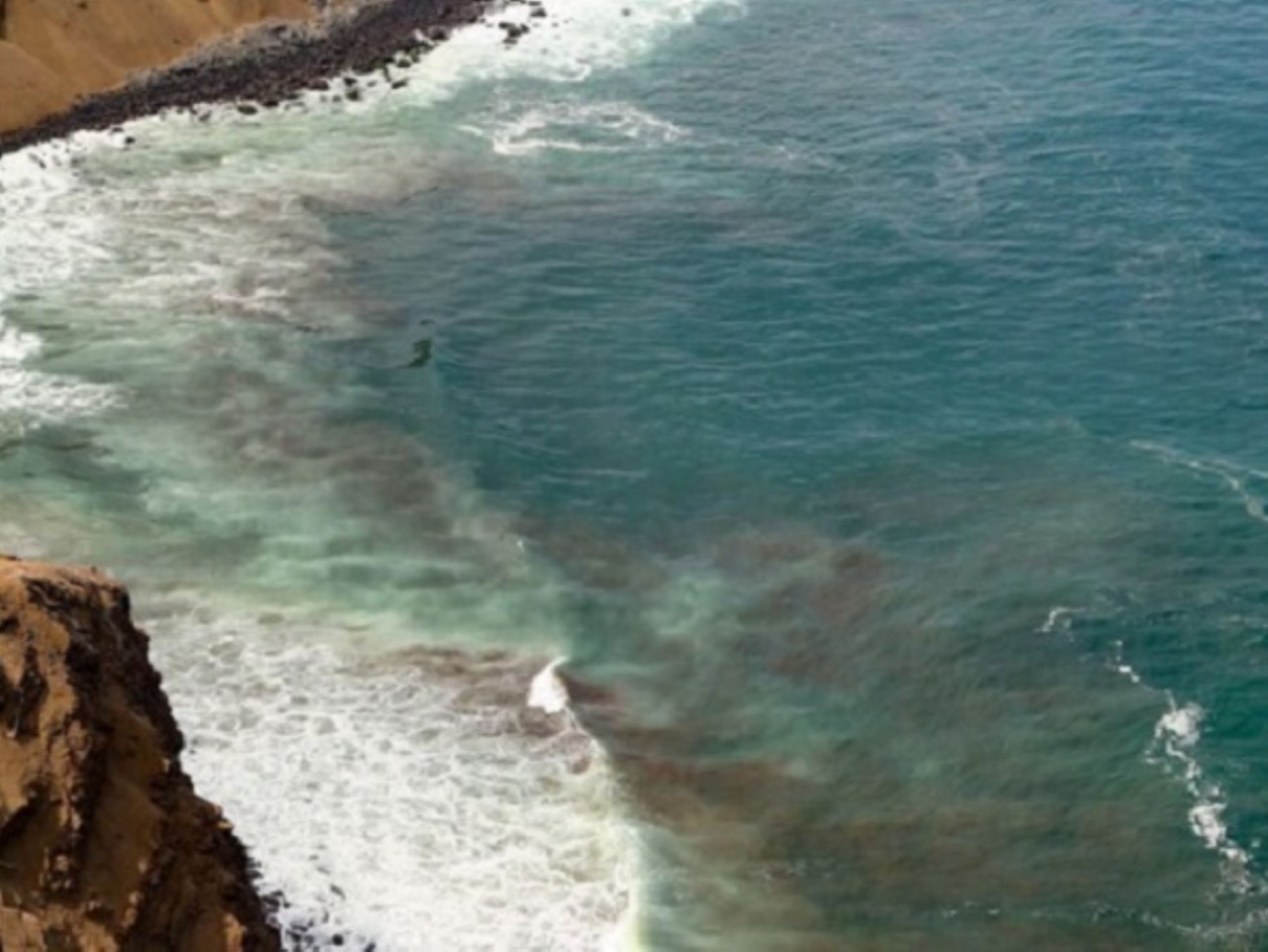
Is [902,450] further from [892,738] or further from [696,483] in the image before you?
[892,738]

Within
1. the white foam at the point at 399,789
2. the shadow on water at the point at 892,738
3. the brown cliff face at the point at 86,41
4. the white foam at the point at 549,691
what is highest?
the brown cliff face at the point at 86,41

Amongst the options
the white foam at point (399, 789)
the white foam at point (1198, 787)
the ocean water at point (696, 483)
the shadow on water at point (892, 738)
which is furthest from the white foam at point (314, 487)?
the white foam at point (1198, 787)

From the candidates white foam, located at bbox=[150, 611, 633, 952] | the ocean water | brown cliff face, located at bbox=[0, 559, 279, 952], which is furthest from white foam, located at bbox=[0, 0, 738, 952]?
brown cliff face, located at bbox=[0, 559, 279, 952]

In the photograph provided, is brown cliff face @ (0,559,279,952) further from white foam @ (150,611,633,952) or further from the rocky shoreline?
the rocky shoreline

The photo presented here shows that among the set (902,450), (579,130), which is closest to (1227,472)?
(902,450)

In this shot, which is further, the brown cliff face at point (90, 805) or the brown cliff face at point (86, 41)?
the brown cliff face at point (86, 41)

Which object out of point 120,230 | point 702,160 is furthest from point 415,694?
point 702,160

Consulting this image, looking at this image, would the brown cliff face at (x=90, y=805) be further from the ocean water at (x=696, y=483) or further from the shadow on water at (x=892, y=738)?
the shadow on water at (x=892, y=738)
